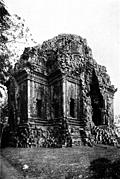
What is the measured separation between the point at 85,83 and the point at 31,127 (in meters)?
6.44

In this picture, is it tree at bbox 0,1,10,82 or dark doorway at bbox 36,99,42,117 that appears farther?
dark doorway at bbox 36,99,42,117

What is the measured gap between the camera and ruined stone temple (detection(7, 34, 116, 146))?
1698 centimetres

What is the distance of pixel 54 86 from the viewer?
59.0 feet

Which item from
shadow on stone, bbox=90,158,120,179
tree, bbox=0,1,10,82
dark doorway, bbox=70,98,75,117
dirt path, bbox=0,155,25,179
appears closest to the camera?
shadow on stone, bbox=90,158,120,179

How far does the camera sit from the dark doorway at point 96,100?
20.9 metres

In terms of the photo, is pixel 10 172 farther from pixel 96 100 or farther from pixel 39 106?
pixel 96 100

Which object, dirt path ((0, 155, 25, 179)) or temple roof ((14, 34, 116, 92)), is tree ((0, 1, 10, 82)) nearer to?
dirt path ((0, 155, 25, 179))

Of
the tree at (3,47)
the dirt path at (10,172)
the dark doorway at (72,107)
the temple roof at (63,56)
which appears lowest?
the dirt path at (10,172)

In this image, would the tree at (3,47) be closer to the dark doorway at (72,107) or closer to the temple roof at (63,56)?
the temple roof at (63,56)

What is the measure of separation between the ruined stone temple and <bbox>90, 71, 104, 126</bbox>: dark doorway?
941 mm

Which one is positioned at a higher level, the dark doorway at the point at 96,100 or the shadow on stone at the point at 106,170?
the dark doorway at the point at 96,100

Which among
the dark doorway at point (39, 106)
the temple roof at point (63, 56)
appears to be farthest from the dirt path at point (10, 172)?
the temple roof at point (63, 56)

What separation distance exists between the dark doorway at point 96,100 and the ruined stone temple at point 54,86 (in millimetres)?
941

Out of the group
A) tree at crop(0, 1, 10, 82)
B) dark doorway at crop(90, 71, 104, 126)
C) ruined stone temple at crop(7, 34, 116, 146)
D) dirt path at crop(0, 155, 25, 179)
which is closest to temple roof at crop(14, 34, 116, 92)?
ruined stone temple at crop(7, 34, 116, 146)
